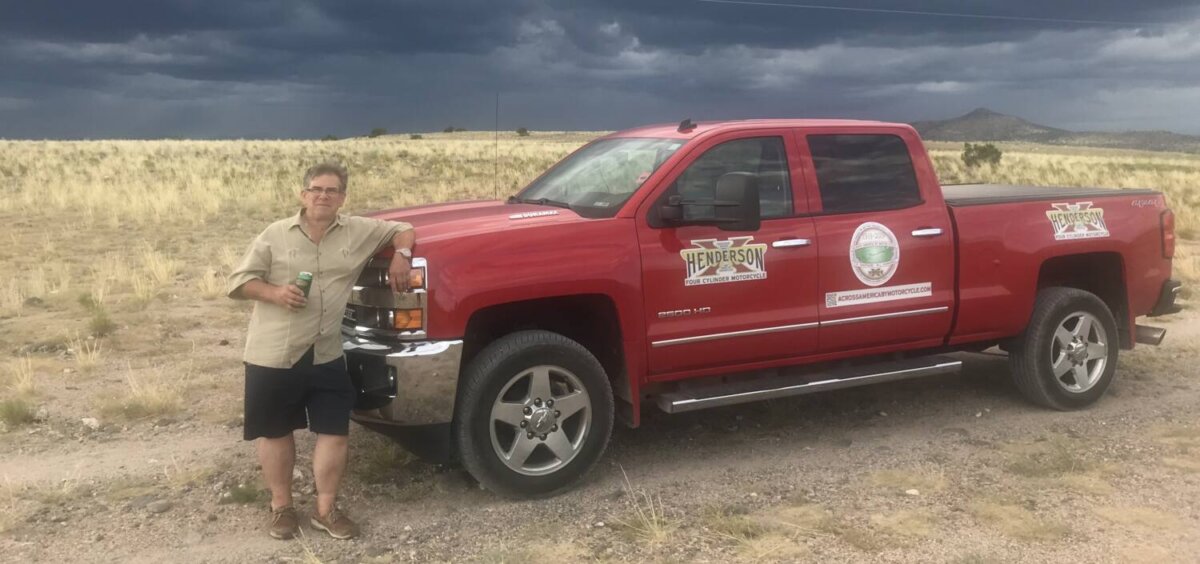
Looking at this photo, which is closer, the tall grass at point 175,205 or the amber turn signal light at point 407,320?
the amber turn signal light at point 407,320

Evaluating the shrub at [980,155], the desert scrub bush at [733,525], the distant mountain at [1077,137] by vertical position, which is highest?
the distant mountain at [1077,137]

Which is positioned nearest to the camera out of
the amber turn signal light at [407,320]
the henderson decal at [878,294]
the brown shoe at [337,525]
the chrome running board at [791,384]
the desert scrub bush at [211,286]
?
the brown shoe at [337,525]

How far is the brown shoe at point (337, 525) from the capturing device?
4.47m

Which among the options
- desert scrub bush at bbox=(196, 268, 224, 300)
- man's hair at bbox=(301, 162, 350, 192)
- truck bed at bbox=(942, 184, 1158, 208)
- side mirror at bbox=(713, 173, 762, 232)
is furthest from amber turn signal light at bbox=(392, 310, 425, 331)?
desert scrub bush at bbox=(196, 268, 224, 300)

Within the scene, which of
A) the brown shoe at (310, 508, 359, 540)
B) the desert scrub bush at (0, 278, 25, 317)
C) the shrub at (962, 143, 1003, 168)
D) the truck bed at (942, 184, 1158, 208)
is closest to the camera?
the brown shoe at (310, 508, 359, 540)

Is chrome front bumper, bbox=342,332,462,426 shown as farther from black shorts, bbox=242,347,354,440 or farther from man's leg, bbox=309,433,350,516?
man's leg, bbox=309,433,350,516

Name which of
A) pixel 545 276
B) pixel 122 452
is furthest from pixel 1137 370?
pixel 122 452

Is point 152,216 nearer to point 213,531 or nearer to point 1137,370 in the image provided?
point 213,531

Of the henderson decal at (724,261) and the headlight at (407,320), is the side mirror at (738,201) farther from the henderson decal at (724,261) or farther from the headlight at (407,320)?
the headlight at (407,320)

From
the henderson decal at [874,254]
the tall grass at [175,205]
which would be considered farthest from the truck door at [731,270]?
the tall grass at [175,205]

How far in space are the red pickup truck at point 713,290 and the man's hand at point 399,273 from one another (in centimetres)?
8

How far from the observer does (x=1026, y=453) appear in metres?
5.73

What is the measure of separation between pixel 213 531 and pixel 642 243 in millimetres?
2470

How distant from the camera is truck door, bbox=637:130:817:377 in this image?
201 inches
